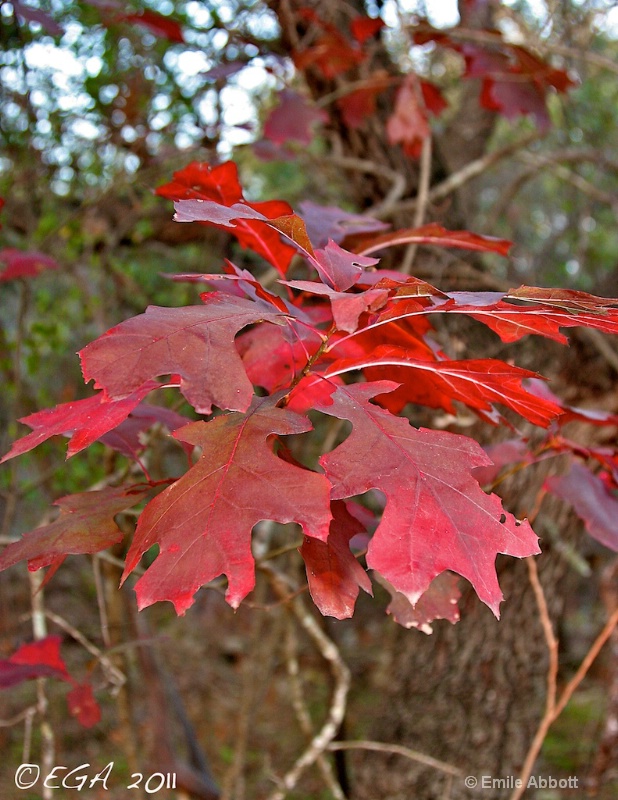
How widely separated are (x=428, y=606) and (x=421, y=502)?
0.98ft

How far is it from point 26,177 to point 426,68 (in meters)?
2.08

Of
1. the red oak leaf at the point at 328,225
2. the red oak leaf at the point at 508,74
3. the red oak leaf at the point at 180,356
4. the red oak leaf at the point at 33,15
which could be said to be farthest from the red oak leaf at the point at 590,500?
the red oak leaf at the point at 33,15

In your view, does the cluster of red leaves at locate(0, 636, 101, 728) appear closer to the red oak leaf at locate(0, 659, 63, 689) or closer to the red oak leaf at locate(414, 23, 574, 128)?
the red oak leaf at locate(0, 659, 63, 689)

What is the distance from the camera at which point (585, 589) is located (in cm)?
504

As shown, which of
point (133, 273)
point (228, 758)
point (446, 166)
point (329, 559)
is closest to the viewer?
point (329, 559)

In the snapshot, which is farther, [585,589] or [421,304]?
[585,589]

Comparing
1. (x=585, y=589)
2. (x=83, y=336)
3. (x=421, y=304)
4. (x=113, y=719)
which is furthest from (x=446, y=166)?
(x=585, y=589)

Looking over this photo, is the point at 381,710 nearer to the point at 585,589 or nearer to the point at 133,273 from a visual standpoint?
the point at 133,273

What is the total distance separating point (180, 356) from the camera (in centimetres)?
63

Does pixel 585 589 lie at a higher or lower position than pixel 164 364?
lower

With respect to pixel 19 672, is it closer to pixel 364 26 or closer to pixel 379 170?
pixel 379 170

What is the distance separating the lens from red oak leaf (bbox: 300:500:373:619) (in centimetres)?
73

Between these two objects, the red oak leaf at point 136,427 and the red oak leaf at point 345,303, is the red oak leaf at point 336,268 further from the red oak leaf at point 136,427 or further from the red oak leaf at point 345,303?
the red oak leaf at point 136,427

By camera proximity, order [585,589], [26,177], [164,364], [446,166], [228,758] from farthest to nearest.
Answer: [585,589]
[228,758]
[446,166]
[26,177]
[164,364]
